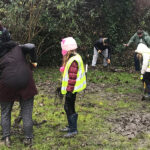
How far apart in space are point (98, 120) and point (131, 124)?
71 centimetres

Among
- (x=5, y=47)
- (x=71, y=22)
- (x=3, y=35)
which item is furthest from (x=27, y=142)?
(x=71, y=22)

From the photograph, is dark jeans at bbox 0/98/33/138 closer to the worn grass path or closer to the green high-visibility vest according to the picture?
the worn grass path

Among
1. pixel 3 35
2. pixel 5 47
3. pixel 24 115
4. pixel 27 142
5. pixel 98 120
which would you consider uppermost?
pixel 3 35

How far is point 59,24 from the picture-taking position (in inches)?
486

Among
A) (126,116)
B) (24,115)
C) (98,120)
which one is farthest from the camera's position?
(126,116)

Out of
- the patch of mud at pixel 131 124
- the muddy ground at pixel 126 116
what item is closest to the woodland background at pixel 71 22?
the muddy ground at pixel 126 116

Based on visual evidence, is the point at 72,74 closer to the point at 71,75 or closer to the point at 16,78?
the point at 71,75

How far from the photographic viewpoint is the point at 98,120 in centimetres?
586

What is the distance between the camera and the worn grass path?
4.65 metres

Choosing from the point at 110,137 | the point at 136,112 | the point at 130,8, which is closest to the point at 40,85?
the point at 136,112

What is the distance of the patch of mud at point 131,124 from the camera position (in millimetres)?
5227

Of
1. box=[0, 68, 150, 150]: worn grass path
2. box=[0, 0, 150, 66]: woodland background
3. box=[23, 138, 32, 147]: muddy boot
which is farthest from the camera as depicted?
box=[0, 0, 150, 66]: woodland background

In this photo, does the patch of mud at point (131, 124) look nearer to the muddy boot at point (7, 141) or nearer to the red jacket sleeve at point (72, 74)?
the red jacket sleeve at point (72, 74)

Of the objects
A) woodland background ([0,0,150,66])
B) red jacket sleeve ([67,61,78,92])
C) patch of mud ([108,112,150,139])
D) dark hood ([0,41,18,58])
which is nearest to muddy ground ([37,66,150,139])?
patch of mud ([108,112,150,139])
